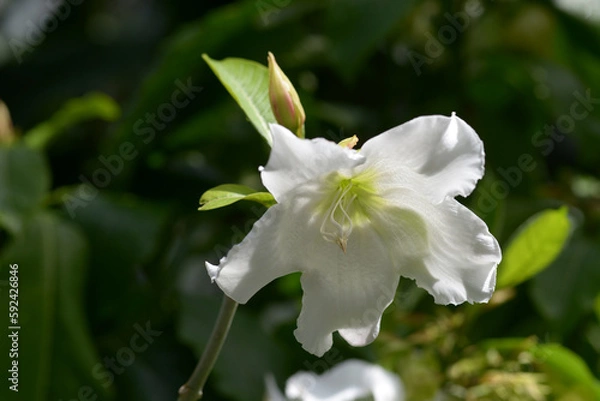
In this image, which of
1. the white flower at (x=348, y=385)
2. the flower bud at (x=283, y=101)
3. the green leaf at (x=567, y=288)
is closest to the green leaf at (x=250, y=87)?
the flower bud at (x=283, y=101)

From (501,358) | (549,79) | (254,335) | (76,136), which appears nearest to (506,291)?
(501,358)

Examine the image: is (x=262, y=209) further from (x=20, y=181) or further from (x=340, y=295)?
(x=340, y=295)

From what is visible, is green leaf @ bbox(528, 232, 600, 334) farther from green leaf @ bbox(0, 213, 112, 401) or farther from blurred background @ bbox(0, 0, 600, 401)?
green leaf @ bbox(0, 213, 112, 401)

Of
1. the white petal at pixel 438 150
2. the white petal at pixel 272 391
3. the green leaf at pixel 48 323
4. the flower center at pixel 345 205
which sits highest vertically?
the white petal at pixel 438 150

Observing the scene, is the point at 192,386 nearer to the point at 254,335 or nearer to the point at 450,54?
the point at 254,335

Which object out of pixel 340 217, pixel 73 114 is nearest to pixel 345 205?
pixel 340 217

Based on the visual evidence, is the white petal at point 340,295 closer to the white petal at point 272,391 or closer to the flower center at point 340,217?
the flower center at point 340,217

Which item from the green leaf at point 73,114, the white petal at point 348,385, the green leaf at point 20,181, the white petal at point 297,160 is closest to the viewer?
the white petal at point 297,160
